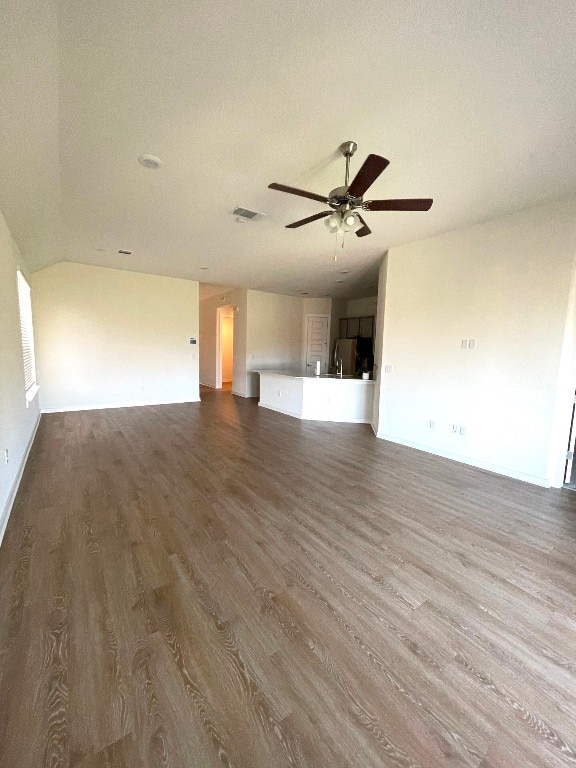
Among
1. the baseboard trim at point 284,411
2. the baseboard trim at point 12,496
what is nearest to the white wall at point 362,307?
the baseboard trim at point 284,411

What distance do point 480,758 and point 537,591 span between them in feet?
3.74

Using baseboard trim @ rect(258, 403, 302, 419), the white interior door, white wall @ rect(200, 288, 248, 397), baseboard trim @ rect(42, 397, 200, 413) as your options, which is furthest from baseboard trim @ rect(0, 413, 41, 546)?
the white interior door

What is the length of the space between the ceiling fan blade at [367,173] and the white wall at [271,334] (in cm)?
590

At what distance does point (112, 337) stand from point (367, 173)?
5.86m

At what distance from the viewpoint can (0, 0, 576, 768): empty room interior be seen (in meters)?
1.20

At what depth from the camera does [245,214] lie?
3604mm

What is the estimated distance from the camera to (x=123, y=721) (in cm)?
112

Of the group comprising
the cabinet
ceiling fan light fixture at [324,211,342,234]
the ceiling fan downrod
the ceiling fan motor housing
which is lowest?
the cabinet

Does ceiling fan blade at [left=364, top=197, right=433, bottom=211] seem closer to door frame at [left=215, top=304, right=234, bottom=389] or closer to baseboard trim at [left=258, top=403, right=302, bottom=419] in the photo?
baseboard trim at [left=258, top=403, right=302, bottom=419]

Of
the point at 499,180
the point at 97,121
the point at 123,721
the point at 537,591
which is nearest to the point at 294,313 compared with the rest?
the point at 499,180

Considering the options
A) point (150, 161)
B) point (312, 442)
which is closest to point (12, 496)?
point (150, 161)

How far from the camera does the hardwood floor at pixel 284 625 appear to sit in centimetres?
109

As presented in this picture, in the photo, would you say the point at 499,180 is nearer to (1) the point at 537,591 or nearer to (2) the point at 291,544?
(1) the point at 537,591

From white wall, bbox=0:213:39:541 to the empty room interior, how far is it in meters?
0.06
